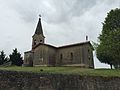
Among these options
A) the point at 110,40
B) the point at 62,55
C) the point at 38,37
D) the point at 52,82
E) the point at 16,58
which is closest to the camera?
the point at 52,82

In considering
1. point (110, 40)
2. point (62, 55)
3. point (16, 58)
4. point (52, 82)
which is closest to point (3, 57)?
point (16, 58)

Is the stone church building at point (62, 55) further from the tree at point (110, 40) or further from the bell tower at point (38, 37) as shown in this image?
the tree at point (110, 40)

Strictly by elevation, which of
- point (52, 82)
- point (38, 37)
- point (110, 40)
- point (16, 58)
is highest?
point (38, 37)

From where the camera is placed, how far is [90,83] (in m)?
15.9

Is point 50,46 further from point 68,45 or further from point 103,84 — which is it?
point 103,84

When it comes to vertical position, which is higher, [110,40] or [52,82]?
[110,40]

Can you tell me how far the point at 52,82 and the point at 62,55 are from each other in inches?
1190

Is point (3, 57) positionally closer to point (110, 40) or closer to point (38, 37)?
point (38, 37)

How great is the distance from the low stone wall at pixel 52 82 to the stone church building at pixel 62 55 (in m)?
23.6

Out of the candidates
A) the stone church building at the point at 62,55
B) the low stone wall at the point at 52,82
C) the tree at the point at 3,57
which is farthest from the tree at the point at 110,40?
the tree at the point at 3,57

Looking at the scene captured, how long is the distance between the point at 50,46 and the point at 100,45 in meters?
14.5

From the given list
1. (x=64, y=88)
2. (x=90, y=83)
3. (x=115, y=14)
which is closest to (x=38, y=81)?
(x=64, y=88)

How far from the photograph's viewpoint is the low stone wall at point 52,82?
12.1 m

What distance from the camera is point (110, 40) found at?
31.6 metres
